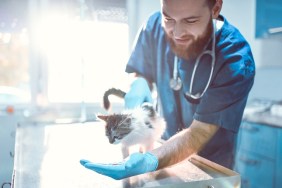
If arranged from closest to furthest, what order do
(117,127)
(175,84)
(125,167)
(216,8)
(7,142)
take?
(125,167), (117,127), (216,8), (175,84), (7,142)

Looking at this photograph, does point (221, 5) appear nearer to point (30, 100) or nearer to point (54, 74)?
point (54, 74)

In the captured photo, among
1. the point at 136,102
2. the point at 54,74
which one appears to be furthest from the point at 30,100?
the point at 136,102

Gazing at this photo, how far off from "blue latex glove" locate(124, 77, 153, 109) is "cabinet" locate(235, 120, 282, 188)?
67 cm

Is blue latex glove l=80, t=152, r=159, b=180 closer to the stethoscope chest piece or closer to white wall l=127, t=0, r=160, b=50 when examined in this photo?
the stethoscope chest piece

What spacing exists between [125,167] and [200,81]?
0.42 metres

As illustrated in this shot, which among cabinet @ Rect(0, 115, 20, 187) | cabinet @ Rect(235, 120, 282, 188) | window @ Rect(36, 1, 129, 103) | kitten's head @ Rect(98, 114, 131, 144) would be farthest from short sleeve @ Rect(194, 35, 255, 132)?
cabinet @ Rect(0, 115, 20, 187)

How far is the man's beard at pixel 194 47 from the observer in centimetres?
87

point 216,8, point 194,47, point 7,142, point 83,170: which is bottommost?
point 7,142

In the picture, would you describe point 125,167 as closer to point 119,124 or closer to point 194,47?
point 119,124

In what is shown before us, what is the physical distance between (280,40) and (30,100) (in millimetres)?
1418

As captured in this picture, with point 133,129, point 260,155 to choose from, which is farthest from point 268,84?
point 133,129

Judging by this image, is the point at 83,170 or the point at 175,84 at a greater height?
the point at 175,84

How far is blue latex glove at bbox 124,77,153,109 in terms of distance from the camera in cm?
92

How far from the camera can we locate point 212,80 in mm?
873
